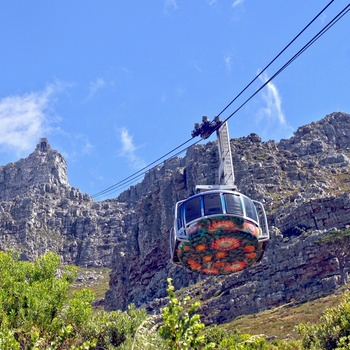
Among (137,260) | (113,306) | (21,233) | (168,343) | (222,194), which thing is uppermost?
(21,233)

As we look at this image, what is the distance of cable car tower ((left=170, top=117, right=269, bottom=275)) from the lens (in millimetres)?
17188

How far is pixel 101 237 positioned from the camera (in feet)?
601

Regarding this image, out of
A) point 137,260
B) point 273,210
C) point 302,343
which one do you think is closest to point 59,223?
point 137,260

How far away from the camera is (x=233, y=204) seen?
1734 centimetres

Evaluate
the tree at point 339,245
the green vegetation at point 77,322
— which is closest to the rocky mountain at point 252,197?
the tree at point 339,245

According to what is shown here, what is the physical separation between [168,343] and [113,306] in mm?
119450

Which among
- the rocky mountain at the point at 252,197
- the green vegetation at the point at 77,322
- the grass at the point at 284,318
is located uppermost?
the rocky mountain at the point at 252,197

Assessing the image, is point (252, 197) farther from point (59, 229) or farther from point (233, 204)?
point (59, 229)

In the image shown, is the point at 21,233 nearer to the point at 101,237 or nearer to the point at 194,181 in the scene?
the point at 101,237

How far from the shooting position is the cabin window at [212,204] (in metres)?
17.1

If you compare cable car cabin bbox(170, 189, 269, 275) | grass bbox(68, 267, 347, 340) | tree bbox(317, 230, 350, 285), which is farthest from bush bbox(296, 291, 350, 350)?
tree bbox(317, 230, 350, 285)

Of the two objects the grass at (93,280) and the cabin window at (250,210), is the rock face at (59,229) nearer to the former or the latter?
the grass at (93,280)

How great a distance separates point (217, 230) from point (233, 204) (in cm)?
102

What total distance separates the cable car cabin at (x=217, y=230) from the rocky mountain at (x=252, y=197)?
185 ft
